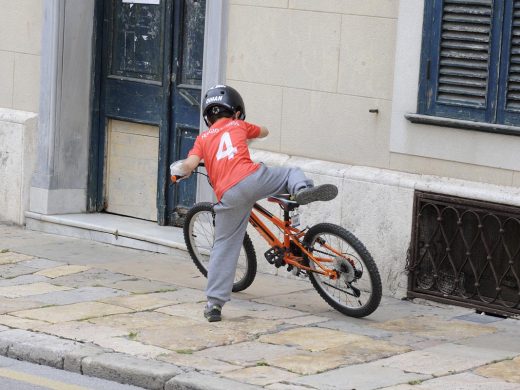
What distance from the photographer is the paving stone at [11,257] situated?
10.6 meters

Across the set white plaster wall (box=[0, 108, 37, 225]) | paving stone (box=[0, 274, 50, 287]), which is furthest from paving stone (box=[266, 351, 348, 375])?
white plaster wall (box=[0, 108, 37, 225])

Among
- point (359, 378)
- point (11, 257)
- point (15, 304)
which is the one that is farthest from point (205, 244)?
point (359, 378)

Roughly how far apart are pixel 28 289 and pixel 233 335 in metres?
2.05

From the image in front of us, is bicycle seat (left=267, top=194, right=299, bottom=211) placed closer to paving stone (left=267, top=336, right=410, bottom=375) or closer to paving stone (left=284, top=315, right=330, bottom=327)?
paving stone (left=284, top=315, right=330, bottom=327)

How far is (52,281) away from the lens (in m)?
9.83

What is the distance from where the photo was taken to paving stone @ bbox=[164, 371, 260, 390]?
6926 millimetres

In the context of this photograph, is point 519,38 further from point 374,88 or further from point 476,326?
point 476,326

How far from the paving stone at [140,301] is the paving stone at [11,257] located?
5.48 ft

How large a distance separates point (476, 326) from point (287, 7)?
305 cm

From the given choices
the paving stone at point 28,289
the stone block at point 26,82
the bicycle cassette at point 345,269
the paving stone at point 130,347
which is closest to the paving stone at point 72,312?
the paving stone at point 28,289

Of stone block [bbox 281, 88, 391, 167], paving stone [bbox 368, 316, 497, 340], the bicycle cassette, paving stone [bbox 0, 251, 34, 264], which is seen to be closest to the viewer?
paving stone [bbox 368, 316, 497, 340]

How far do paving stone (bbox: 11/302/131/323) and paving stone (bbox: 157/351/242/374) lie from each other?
3.88 feet

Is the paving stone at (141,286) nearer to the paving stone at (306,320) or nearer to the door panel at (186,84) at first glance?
the paving stone at (306,320)

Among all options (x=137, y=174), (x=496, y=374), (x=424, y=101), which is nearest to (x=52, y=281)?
(x=137, y=174)
